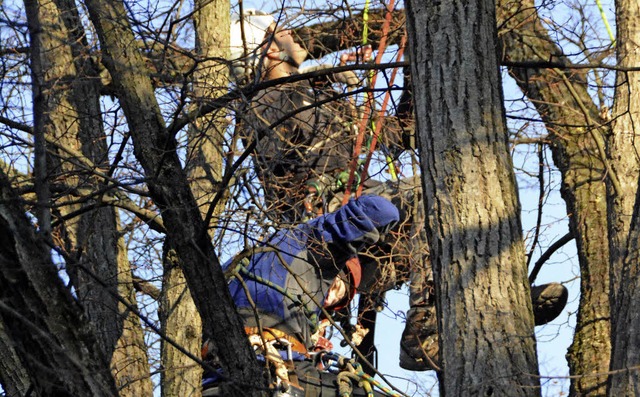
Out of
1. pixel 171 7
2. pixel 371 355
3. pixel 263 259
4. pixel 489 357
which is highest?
pixel 171 7

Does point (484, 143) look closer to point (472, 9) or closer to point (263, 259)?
point (472, 9)

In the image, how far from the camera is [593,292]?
6.44 m

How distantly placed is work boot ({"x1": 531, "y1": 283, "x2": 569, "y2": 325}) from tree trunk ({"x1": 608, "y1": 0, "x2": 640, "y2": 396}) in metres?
0.98

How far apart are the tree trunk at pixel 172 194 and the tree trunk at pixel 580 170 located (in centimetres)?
236

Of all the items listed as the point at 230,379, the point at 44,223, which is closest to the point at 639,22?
the point at 230,379

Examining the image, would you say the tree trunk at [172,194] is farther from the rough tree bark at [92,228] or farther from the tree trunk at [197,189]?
the rough tree bark at [92,228]

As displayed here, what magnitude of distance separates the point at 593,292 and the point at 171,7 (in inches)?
118

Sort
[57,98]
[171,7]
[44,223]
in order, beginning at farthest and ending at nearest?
[57,98], [171,7], [44,223]

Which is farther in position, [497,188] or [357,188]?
[357,188]

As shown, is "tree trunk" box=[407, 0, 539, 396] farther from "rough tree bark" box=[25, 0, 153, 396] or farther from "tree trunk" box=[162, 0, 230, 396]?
"rough tree bark" box=[25, 0, 153, 396]

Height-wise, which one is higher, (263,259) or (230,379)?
(263,259)

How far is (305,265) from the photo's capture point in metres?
6.21

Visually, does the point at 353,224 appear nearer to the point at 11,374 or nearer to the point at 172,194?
the point at 172,194

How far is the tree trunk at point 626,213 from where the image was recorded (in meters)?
4.30
